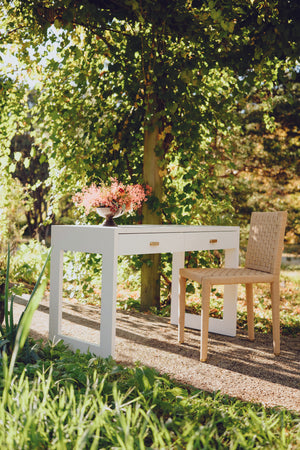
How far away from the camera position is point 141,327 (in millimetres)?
3756

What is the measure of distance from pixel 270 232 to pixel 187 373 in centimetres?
124

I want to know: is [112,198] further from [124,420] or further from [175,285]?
[124,420]

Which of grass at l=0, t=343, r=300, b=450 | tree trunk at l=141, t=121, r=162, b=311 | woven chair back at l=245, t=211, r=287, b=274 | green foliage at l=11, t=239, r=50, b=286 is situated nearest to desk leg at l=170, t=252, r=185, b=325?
tree trunk at l=141, t=121, r=162, b=311

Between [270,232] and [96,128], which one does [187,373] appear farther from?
[96,128]

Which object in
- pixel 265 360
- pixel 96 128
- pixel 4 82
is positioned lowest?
pixel 265 360

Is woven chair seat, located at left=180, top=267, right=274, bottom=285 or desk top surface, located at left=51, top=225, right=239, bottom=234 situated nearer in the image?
desk top surface, located at left=51, top=225, right=239, bottom=234

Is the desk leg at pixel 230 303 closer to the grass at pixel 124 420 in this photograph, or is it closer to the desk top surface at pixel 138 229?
the desk top surface at pixel 138 229

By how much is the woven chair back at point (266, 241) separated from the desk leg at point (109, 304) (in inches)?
46.5

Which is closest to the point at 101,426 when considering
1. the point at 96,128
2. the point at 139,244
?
the point at 139,244

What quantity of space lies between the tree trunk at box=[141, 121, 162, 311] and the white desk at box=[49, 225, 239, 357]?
712 millimetres

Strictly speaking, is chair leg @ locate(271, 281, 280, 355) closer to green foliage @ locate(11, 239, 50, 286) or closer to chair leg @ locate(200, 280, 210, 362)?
chair leg @ locate(200, 280, 210, 362)

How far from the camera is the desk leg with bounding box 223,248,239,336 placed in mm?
3641

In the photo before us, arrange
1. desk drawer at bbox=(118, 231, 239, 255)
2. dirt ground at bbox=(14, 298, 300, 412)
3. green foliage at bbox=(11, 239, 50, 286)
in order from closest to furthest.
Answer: dirt ground at bbox=(14, 298, 300, 412) → desk drawer at bbox=(118, 231, 239, 255) → green foliage at bbox=(11, 239, 50, 286)

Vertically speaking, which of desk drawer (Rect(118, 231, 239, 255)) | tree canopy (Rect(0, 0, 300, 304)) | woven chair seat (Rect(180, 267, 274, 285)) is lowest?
woven chair seat (Rect(180, 267, 274, 285))
